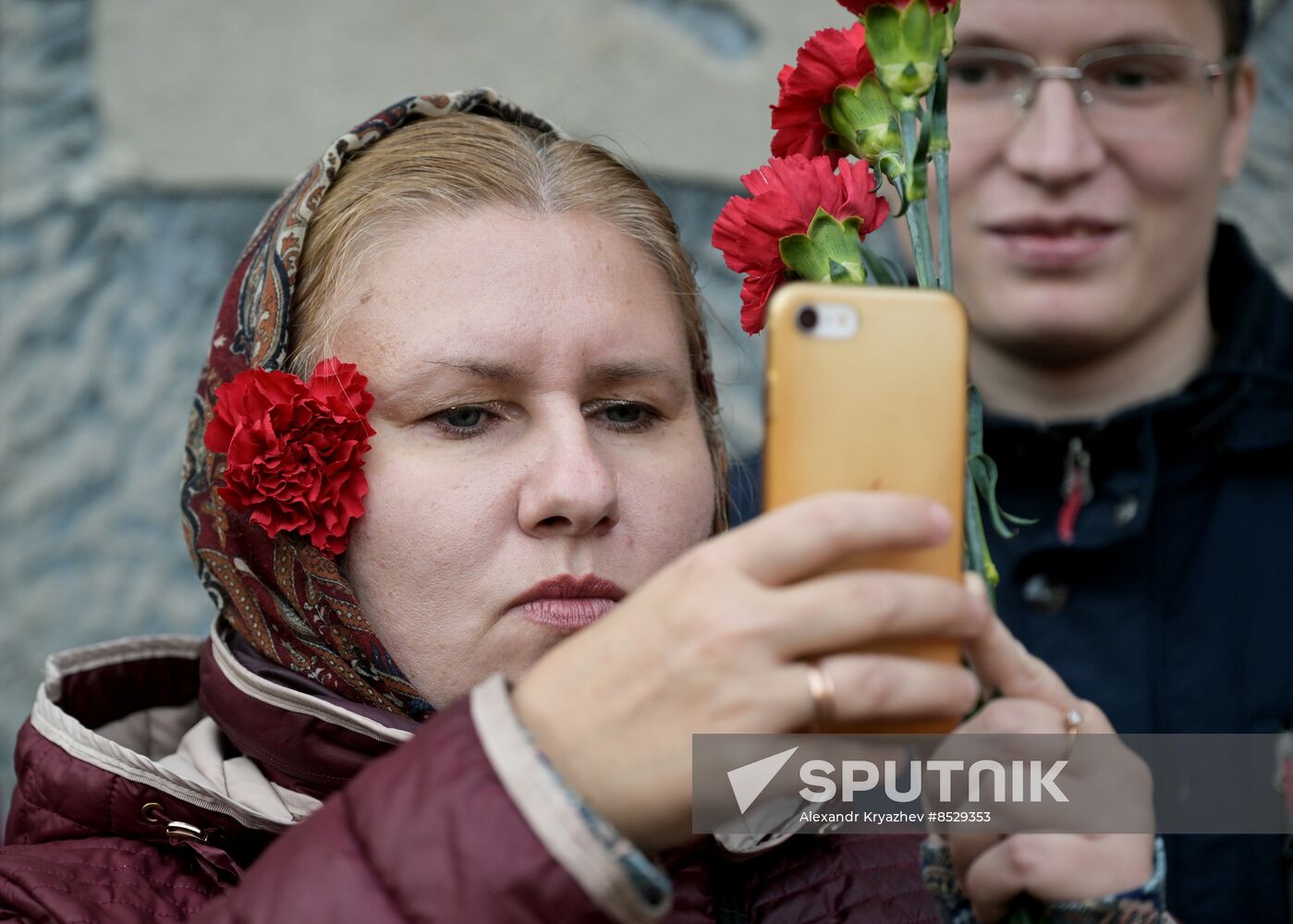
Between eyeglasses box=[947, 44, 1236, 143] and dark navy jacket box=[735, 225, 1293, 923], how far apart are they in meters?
0.44

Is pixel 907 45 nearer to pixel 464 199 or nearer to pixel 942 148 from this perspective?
pixel 942 148

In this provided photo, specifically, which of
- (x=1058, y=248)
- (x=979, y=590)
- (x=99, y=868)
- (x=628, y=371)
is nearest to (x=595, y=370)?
(x=628, y=371)

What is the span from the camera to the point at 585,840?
89 cm

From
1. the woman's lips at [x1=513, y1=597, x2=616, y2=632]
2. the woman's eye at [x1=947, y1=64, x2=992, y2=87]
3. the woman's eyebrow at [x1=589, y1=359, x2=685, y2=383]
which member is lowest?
the woman's lips at [x1=513, y1=597, x2=616, y2=632]

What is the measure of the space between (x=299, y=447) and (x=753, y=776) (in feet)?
2.33

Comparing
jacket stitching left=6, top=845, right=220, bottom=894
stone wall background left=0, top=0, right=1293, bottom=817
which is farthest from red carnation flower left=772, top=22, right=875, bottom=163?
stone wall background left=0, top=0, right=1293, bottom=817

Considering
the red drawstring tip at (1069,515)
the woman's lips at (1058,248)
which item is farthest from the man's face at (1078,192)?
the red drawstring tip at (1069,515)

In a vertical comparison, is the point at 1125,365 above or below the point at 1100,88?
below

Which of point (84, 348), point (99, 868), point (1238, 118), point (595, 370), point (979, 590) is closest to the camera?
point (979, 590)

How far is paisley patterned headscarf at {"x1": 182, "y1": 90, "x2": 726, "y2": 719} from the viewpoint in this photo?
147 cm

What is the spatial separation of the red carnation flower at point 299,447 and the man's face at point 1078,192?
1277mm

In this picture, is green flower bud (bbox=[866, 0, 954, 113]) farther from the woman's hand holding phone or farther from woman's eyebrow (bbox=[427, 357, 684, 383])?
woman's eyebrow (bbox=[427, 357, 684, 383])

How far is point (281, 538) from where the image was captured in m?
1.52

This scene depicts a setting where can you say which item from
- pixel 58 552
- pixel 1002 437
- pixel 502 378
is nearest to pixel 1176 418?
pixel 1002 437
